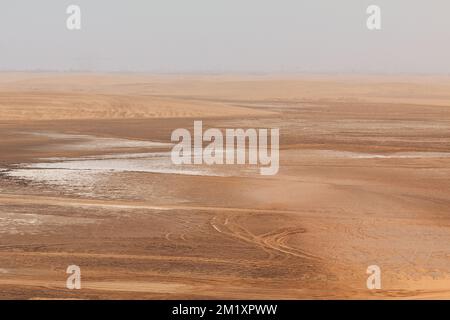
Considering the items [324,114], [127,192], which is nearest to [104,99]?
[324,114]

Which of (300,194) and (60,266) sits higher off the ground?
(300,194)

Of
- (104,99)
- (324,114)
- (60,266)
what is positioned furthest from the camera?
(104,99)

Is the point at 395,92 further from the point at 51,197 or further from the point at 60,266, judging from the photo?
the point at 60,266

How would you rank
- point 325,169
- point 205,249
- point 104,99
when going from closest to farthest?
point 205,249 < point 325,169 < point 104,99

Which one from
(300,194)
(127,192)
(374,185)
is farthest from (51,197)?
(374,185)

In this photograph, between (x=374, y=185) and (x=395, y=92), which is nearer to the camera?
(x=374, y=185)
